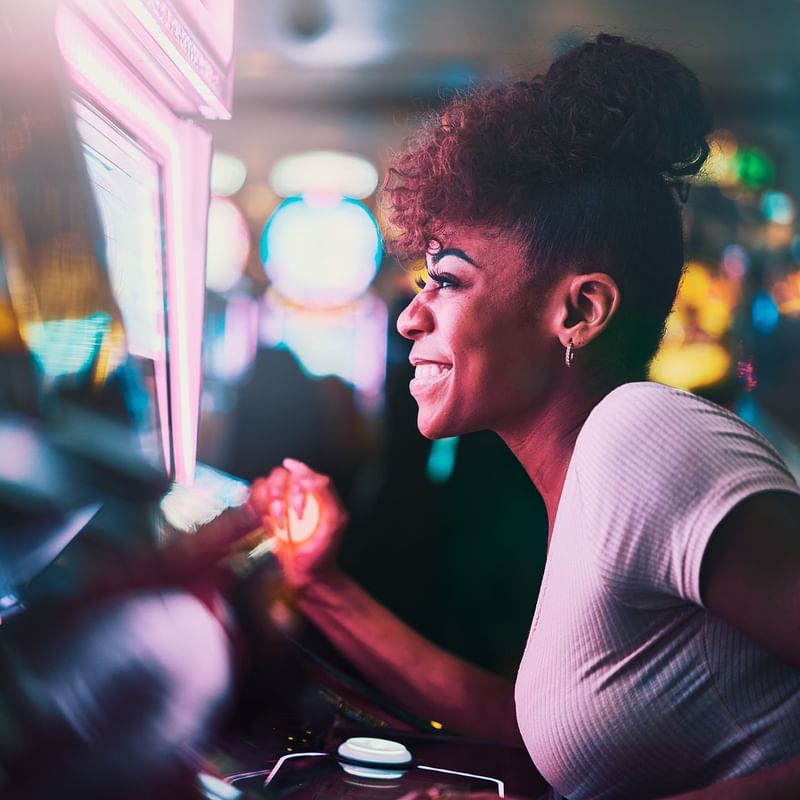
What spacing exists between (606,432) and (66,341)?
47 cm

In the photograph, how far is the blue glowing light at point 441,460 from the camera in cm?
138

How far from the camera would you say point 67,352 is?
74cm

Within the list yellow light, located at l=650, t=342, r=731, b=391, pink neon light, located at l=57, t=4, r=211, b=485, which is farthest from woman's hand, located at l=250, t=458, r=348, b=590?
yellow light, located at l=650, t=342, r=731, b=391

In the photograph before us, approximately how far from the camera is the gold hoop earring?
90 centimetres

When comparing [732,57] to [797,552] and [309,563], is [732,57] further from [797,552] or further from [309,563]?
[309,563]

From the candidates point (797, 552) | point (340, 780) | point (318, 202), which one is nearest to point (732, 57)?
point (797, 552)

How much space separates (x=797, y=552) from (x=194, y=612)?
0.58 m

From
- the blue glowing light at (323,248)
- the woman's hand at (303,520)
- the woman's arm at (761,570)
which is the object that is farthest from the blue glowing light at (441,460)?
the woman's arm at (761,570)

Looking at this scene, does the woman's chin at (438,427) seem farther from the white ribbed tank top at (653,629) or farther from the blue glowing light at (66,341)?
the blue glowing light at (66,341)

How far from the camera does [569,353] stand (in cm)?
90

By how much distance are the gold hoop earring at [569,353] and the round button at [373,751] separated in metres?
0.48

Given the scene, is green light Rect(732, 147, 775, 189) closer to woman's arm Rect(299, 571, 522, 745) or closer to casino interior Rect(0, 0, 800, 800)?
casino interior Rect(0, 0, 800, 800)

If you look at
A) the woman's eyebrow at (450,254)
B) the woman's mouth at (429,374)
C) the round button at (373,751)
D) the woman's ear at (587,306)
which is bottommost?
the round button at (373,751)

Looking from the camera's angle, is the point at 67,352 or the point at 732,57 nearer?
the point at 67,352
